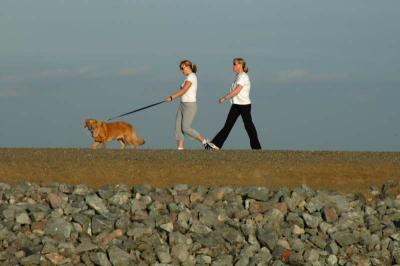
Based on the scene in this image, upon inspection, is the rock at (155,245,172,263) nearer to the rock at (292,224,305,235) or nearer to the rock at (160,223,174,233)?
the rock at (160,223,174,233)

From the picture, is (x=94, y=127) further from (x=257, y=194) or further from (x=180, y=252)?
(x=180, y=252)

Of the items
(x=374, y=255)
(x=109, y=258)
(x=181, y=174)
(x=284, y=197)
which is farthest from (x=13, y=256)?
(x=374, y=255)

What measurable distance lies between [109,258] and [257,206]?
A: 1.89 metres

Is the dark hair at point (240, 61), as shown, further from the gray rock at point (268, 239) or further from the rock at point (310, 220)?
the gray rock at point (268, 239)

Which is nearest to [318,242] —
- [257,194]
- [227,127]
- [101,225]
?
[257,194]

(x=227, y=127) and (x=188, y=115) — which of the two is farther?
(x=227, y=127)

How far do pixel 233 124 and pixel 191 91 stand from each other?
3.45 feet

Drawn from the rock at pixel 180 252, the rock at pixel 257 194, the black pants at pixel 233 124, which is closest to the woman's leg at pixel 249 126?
the black pants at pixel 233 124

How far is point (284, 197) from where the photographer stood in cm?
1038

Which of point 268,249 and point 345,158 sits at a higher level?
point 345,158

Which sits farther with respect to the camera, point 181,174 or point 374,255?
point 181,174

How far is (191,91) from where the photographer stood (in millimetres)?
15031

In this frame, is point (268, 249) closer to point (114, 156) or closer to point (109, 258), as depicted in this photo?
point (109, 258)

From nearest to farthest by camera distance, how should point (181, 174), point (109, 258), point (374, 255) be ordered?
point (109, 258) → point (374, 255) → point (181, 174)
